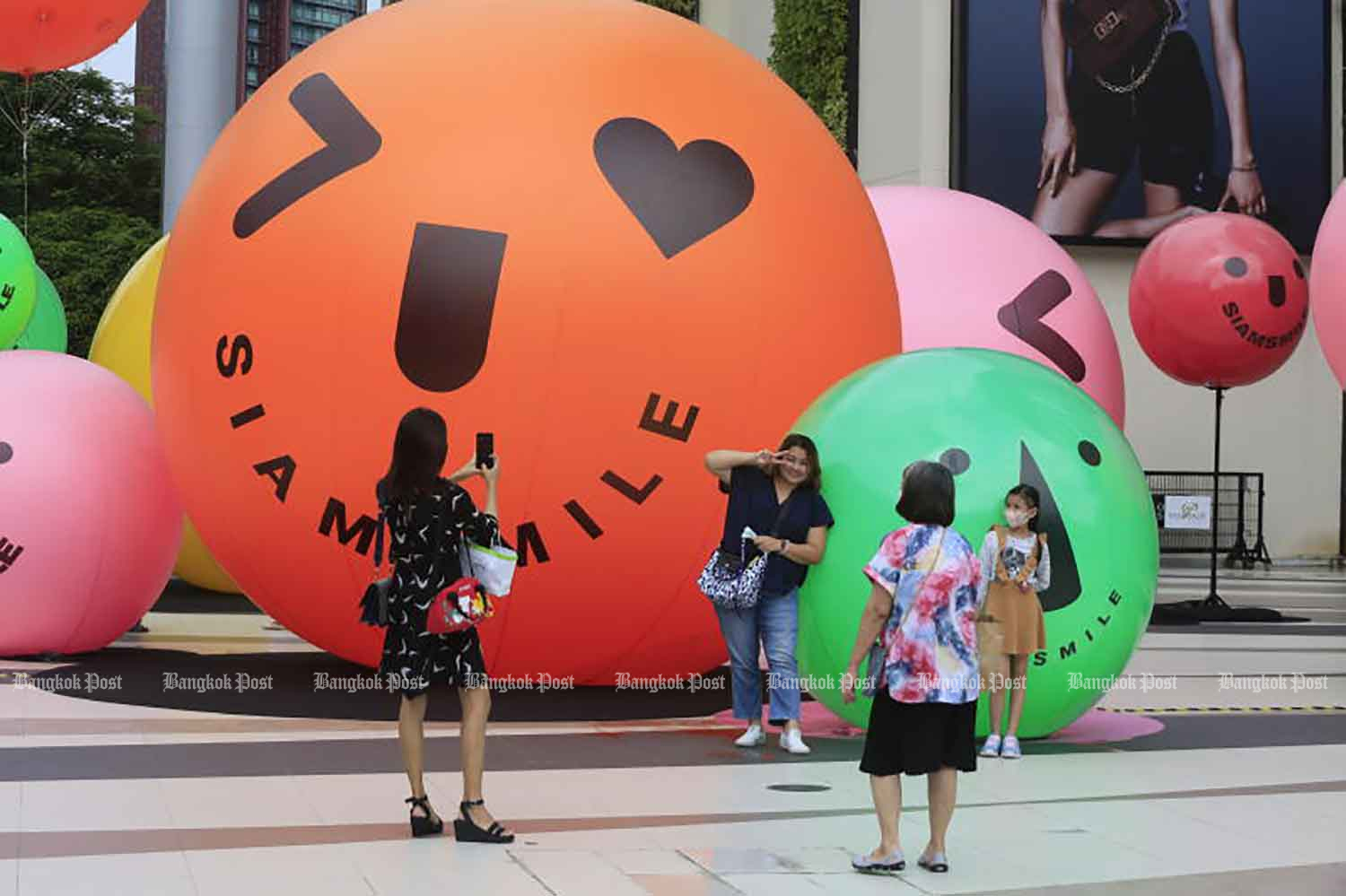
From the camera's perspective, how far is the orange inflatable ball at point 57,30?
39.8 ft

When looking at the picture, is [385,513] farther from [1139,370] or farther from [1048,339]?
[1139,370]

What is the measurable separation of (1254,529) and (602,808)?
2315 centimetres

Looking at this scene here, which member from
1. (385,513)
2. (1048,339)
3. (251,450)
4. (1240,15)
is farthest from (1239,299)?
(1240,15)

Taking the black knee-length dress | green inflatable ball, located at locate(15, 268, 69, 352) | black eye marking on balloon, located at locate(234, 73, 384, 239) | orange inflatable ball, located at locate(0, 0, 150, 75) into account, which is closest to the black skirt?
the black knee-length dress

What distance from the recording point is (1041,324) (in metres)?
13.3

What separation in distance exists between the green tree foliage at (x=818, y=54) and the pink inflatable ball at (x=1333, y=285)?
740 inches

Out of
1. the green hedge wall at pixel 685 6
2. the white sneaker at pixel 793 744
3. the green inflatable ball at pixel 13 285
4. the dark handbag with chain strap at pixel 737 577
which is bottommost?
the white sneaker at pixel 793 744

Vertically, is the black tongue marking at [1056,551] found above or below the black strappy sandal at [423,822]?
above

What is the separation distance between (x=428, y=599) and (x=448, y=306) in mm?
2836

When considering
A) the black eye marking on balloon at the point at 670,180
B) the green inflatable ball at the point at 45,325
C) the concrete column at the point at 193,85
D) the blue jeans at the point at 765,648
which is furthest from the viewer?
the concrete column at the point at 193,85

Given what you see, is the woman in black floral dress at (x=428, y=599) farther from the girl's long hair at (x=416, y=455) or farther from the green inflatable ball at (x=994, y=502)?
the green inflatable ball at (x=994, y=502)

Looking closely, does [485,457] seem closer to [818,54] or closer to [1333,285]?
[1333,285]

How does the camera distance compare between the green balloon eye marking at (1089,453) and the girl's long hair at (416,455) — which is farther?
the green balloon eye marking at (1089,453)

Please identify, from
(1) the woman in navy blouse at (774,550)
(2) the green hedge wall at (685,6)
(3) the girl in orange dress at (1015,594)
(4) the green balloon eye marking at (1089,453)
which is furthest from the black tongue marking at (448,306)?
(2) the green hedge wall at (685,6)
